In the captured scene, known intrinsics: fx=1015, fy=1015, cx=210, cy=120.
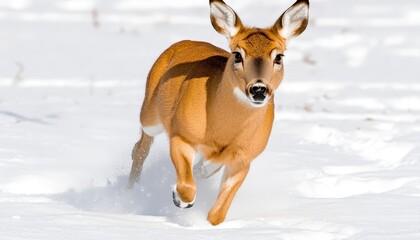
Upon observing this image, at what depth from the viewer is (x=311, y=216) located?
271 inches

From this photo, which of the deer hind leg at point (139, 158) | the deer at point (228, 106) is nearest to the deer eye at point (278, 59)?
the deer at point (228, 106)

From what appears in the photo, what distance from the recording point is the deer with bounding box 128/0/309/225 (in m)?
6.44

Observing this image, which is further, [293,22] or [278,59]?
[293,22]

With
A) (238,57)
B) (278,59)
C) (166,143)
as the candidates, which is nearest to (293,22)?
(278,59)

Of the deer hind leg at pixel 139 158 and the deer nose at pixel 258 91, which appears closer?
the deer nose at pixel 258 91

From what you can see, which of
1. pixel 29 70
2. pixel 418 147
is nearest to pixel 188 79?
pixel 418 147

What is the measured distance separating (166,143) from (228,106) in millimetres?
3375

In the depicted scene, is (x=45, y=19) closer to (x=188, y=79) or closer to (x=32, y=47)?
(x=32, y=47)

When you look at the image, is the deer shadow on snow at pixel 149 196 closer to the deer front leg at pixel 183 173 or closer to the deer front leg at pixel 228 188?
the deer front leg at pixel 228 188

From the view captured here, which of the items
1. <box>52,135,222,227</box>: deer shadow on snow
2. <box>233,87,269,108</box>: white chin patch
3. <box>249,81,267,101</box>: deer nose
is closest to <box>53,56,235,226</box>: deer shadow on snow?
<box>52,135,222,227</box>: deer shadow on snow

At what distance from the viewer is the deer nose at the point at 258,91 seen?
6137 mm

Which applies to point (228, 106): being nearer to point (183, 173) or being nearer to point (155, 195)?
point (183, 173)

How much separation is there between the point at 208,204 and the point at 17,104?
14.6ft

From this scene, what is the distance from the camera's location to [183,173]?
675 cm
